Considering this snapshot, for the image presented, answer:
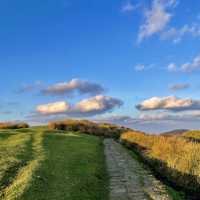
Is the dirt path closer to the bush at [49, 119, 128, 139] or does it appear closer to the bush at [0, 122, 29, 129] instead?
the bush at [49, 119, 128, 139]

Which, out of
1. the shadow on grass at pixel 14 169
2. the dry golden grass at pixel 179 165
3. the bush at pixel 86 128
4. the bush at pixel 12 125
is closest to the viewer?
the shadow on grass at pixel 14 169

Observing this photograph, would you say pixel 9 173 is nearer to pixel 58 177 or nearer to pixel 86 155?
pixel 58 177

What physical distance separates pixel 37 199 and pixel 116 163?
5.74m

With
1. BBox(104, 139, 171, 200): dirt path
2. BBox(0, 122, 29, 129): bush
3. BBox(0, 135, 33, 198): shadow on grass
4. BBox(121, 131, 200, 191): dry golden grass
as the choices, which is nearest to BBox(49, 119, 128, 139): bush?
BBox(0, 122, 29, 129): bush

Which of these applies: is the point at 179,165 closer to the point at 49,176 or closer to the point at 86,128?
the point at 49,176

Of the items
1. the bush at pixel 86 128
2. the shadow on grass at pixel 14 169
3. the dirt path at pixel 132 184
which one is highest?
the bush at pixel 86 128

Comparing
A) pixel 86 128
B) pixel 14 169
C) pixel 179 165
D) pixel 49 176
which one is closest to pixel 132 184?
pixel 49 176

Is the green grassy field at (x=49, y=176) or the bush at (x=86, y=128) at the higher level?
the bush at (x=86, y=128)

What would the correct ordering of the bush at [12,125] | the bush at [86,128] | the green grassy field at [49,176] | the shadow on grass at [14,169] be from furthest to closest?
the bush at [12,125] → the bush at [86,128] → the shadow on grass at [14,169] → the green grassy field at [49,176]

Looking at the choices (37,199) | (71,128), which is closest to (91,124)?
(71,128)

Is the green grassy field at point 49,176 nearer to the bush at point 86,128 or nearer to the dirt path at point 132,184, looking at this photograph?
the dirt path at point 132,184

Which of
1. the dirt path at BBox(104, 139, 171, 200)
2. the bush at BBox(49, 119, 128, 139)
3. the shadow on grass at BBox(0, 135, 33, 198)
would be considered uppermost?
the bush at BBox(49, 119, 128, 139)

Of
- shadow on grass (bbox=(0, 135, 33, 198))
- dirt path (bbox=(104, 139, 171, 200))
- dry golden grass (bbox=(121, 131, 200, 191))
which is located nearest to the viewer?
dirt path (bbox=(104, 139, 171, 200))

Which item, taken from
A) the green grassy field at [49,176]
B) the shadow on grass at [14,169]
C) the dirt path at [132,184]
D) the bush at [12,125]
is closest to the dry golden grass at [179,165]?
the dirt path at [132,184]
